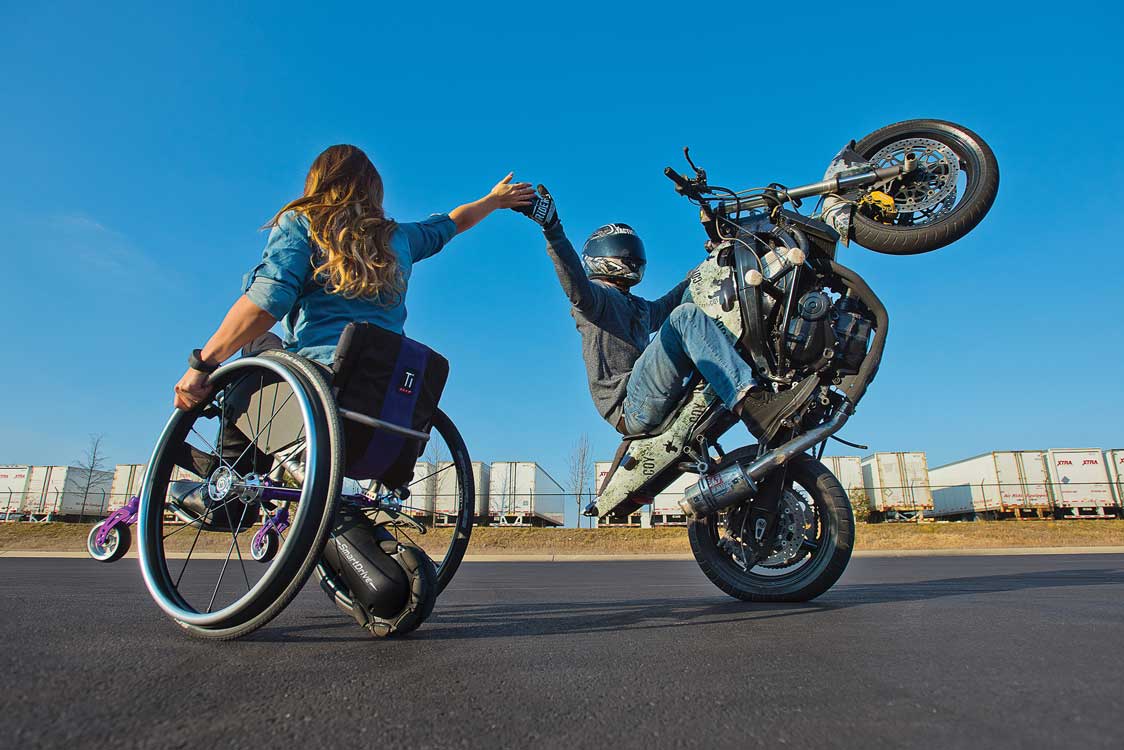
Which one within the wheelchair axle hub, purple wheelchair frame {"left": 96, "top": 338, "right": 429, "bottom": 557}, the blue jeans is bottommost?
the wheelchair axle hub

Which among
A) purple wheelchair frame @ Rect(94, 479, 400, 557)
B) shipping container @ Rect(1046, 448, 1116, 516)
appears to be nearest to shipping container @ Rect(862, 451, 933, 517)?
shipping container @ Rect(1046, 448, 1116, 516)

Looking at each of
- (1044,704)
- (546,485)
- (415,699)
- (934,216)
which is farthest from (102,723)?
(546,485)

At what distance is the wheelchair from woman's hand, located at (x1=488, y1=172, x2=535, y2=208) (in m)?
1.46

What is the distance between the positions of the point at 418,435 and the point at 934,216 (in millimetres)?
3385

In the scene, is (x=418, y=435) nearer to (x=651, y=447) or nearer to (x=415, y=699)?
(x=415, y=699)

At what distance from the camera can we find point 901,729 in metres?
1.06

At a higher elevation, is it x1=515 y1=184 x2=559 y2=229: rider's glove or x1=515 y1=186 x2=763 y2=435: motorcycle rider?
x1=515 y1=184 x2=559 y2=229: rider's glove

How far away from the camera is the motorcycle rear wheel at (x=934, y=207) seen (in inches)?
150

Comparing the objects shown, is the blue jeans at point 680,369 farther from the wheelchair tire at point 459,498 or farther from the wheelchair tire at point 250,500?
the wheelchair tire at point 250,500

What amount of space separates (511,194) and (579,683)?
2.54 m

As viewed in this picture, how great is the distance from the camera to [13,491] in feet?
104

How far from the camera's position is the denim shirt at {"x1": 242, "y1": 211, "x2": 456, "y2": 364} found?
224 cm

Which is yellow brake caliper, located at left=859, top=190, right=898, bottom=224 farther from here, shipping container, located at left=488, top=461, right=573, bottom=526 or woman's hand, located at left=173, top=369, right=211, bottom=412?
shipping container, located at left=488, top=461, right=573, bottom=526

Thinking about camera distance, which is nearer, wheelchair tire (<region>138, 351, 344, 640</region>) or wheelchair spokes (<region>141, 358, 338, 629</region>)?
wheelchair tire (<region>138, 351, 344, 640</region>)
